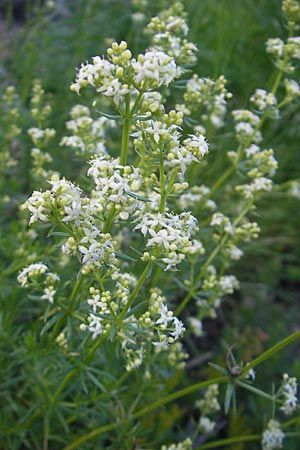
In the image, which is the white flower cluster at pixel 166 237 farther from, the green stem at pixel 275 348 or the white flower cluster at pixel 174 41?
the white flower cluster at pixel 174 41

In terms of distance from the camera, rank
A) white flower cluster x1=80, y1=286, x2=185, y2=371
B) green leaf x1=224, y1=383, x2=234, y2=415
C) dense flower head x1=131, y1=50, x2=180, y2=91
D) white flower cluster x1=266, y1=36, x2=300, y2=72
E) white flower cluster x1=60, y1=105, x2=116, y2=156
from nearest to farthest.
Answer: dense flower head x1=131, y1=50, x2=180, y2=91 < white flower cluster x1=80, y1=286, x2=185, y2=371 < green leaf x1=224, y1=383, x2=234, y2=415 < white flower cluster x1=60, y1=105, x2=116, y2=156 < white flower cluster x1=266, y1=36, x2=300, y2=72

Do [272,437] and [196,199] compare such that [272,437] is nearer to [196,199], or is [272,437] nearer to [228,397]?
[228,397]

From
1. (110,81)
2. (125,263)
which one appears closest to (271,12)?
(125,263)

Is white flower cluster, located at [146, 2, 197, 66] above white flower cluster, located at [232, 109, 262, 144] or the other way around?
above

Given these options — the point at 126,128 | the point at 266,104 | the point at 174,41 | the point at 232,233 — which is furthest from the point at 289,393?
the point at 174,41

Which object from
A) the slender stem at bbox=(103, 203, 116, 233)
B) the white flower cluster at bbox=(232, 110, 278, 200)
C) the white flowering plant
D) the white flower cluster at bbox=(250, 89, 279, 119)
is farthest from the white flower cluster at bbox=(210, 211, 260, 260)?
the slender stem at bbox=(103, 203, 116, 233)

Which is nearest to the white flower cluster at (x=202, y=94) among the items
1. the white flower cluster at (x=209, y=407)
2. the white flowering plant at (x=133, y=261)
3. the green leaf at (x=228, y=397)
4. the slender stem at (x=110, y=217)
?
the white flowering plant at (x=133, y=261)

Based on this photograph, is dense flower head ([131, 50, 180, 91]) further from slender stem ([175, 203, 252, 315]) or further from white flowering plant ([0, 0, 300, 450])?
slender stem ([175, 203, 252, 315])

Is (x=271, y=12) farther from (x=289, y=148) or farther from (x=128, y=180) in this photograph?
(x=128, y=180)

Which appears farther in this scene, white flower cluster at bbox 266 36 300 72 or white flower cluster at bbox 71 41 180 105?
white flower cluster at bbox 266 36 300 72

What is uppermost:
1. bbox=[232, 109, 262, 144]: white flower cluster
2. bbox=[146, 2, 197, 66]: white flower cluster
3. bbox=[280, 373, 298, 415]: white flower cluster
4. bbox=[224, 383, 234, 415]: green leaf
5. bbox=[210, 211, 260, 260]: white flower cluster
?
bbox=[146, 2, 197, 66]: white flower cluster
